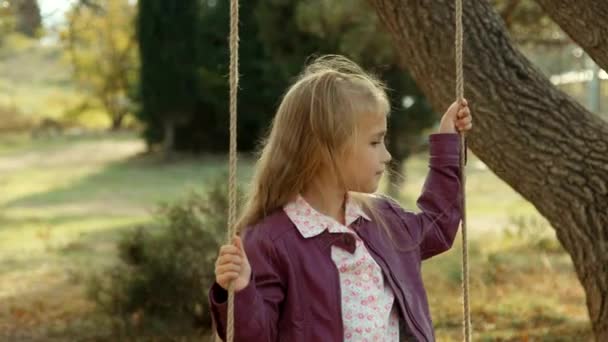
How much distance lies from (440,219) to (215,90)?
611 inches

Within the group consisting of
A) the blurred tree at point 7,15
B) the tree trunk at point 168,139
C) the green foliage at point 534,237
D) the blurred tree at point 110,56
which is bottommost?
the tree trunk at point 168,139

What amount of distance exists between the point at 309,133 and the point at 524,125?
1413 millimetres

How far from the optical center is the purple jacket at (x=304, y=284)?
2115 millimetres

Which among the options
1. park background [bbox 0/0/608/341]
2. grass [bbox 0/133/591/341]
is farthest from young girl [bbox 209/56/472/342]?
grass [bbox 0/133/591/341]

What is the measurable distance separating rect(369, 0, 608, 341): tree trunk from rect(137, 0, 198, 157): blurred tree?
46.9 ft

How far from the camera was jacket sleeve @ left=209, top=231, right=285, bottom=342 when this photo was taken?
2.07 metres

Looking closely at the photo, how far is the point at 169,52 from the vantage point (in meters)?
17.9

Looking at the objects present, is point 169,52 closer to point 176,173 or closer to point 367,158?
point 176,173

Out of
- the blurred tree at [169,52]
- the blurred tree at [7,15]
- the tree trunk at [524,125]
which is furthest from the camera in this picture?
the blurred tree at [169,52]

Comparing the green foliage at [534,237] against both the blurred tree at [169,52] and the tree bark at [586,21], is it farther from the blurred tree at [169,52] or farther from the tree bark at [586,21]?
the blurred tree at [169,52]

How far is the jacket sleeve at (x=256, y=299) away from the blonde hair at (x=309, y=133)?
0.40ft

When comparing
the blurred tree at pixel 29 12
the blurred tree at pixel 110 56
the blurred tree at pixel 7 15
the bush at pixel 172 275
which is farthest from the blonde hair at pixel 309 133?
the blurred tree at pixel 110 56

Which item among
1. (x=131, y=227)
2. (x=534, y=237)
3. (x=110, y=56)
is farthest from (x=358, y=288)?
(x=110, y=56)

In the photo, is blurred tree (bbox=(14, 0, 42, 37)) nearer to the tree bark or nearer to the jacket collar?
the tree bark
